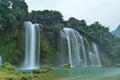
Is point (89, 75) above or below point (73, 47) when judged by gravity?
below

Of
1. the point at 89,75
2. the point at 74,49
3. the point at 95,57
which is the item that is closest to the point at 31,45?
the point at 74,49

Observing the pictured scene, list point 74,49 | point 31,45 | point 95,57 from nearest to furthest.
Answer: point 31,45 < point 74,49 < point 95,57

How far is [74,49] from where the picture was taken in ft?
248

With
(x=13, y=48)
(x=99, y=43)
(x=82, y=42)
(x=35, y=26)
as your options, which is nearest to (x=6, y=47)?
(x=13, y=48)

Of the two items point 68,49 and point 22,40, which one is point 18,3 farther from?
point 68,49

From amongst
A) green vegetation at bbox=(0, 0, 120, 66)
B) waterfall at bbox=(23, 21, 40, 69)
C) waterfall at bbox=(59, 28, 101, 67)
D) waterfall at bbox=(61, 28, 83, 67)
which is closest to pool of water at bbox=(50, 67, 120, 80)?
waterfall at bbox=(23, 21, 40, 69)

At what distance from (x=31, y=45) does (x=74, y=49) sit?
13.8 meters

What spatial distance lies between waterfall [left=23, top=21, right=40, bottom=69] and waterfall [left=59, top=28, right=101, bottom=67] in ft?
28.1

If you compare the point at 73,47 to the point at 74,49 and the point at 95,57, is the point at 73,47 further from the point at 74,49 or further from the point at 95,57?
the point at 95,57

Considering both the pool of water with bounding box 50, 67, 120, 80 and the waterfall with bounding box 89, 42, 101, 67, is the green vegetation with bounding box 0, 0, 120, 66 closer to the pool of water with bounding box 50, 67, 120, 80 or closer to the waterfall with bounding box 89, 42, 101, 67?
the waterfall with bounding box 89, 42, 101, 67

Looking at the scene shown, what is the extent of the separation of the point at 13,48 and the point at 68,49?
593 inches

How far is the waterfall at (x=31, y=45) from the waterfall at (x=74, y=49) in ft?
28.1

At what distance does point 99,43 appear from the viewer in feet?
293

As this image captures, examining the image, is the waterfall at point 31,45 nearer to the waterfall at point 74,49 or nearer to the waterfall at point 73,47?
the waterfall at point 74,49
